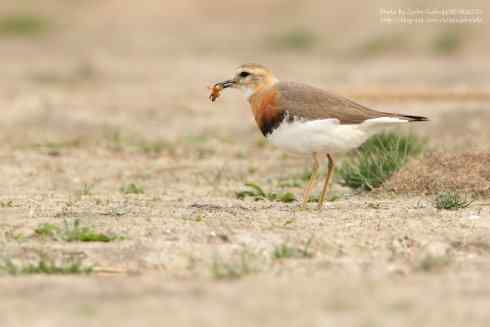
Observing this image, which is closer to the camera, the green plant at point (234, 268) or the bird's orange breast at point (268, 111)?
the green plant at point (234, 268)

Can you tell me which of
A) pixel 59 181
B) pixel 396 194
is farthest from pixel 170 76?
pixel 396 194

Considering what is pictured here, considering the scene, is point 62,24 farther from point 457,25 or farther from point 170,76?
point 457,25

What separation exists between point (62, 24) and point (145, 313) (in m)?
21.9

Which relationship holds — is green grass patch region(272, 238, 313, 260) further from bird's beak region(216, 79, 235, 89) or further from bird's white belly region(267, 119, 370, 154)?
bird's beak region(216, 79, 235, 89)

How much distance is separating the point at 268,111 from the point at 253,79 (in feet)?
1.92

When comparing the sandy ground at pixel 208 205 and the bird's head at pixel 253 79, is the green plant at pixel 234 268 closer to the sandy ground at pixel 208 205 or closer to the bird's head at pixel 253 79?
the sandy ground at pixel 208 205

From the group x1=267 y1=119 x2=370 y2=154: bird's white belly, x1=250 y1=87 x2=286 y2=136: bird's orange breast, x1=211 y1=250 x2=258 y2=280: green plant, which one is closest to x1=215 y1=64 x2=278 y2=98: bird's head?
x1=250 y1=87 x2=286 y2=136: bird's orange breast

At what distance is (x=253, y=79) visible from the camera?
8047mm

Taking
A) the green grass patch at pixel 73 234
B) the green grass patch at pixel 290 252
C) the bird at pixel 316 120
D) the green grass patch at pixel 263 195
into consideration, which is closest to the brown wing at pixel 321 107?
the bird at pixel 316 120

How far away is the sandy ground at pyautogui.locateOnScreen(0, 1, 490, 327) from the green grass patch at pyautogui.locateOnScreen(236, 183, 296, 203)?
12cm

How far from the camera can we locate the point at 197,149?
40.0 ft

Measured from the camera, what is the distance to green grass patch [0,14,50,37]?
24141 mm

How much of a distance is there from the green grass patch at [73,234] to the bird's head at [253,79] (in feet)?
6.64

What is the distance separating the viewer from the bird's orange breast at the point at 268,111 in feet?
24.4
